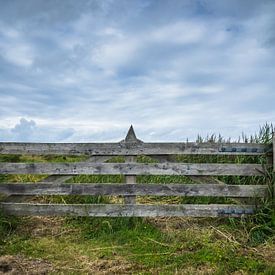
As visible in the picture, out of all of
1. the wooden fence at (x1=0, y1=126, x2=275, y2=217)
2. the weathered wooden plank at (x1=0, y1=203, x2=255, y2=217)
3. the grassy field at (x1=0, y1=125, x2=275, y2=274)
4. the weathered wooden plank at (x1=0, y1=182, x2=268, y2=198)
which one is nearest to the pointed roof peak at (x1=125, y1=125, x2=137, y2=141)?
the wooden fence at (x1=0, y1=126, x2=275, y2=217)

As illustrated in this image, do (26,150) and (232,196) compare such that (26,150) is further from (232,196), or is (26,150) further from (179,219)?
(232,196)

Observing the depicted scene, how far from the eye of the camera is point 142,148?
6781 millimetres

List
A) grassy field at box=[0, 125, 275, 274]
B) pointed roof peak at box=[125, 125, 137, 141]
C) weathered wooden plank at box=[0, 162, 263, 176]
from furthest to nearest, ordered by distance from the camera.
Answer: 1. pointed roof peak at box=[125, 125, 137, 141]
2. weathered wooden plank at box=[0, 162, 263, 176]
3. grassy field at box=[0, 125, 275, 274]

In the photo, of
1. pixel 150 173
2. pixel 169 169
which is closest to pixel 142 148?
pixel 150 173

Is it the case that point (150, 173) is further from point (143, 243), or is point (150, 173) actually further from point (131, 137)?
point (143, 243)

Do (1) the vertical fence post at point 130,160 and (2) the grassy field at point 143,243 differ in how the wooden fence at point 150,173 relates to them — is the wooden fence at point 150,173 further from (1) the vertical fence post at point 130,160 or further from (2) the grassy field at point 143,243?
(2) the grassy field at point 143,243

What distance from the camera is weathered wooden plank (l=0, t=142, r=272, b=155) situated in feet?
22.2

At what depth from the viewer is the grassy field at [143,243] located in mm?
4969

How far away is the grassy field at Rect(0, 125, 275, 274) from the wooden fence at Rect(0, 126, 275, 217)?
19 cm

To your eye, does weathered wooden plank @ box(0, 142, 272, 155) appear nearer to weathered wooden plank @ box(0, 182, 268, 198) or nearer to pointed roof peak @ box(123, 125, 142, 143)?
pointed roof peak @ box(123, 125, 142, 143)

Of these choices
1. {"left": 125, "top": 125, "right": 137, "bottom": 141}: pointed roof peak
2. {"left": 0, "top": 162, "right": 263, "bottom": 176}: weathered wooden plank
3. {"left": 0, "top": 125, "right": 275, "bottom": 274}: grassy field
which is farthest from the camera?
{"left": 125, "top": 125, "right": 137, "bottom": 141}: pointed roof peak

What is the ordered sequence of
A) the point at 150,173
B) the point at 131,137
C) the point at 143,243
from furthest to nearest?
1. the point at 131,137
2. the point at 150,173
3. the point at 143,243

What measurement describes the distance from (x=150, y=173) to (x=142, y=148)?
0.45 meters

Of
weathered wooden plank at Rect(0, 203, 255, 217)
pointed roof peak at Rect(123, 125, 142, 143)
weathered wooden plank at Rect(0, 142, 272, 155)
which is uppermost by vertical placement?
pointed roof peak at Rect(123, 125, 142, 143)
